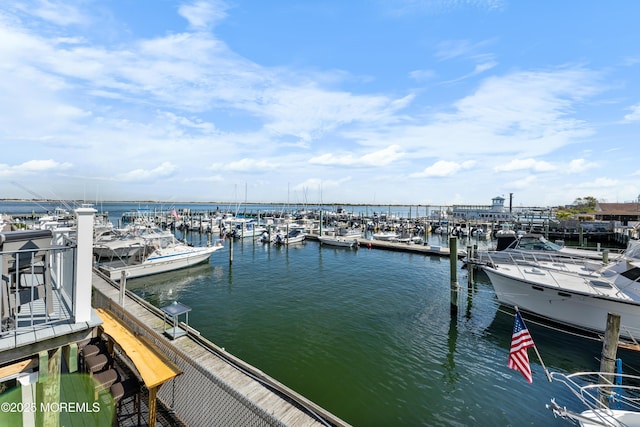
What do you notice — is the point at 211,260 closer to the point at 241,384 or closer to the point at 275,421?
the point at 241,384

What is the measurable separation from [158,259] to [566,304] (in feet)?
91.9

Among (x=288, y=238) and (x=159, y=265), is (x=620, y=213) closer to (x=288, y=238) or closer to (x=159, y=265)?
(x=288, y=238)

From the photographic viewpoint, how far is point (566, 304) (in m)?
13.6

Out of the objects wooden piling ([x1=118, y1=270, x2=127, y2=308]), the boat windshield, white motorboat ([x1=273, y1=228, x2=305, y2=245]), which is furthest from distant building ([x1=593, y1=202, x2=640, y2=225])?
wooden piling ([x1=118, y1=270, x2=127, y2=308])

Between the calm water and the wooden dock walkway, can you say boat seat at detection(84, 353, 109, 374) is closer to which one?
the calm water

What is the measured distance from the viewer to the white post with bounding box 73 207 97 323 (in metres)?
4.14

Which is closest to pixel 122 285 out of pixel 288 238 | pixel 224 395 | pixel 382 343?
pixel 224 395

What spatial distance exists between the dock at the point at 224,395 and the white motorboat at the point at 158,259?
16744mm

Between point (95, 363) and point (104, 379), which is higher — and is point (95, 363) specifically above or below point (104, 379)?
above

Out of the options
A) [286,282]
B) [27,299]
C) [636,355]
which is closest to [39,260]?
[27,299]

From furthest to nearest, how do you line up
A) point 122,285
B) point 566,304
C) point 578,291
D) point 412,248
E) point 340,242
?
1. point 340,242
2. point 412,248
3. point 566,304
4. point 578,291
5. point 122,285

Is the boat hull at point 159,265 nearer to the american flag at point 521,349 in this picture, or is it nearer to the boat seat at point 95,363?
the boat seat at point 95,363

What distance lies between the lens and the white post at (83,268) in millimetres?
4145

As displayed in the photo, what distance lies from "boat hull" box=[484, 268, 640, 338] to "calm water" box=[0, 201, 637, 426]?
2.72 ft
